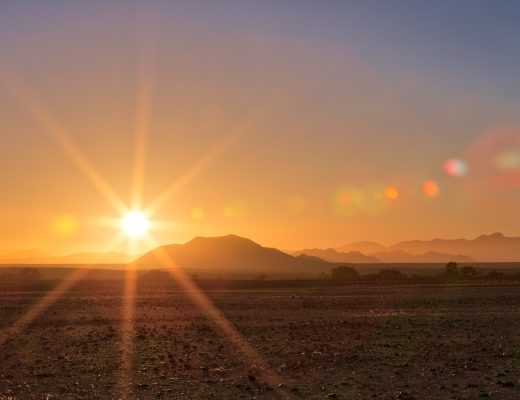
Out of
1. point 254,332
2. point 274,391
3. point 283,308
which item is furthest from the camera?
point 283,308

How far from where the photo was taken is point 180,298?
4131cm

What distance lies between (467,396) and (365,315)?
16482 millimetres

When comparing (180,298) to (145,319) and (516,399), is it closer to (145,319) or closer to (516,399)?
(145,319)

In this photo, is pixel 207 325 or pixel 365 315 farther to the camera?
pixel 365 315

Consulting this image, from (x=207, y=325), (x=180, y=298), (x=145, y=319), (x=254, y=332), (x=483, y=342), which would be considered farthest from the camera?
(x=180, y=298)

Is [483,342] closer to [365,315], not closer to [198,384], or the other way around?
[365,315]

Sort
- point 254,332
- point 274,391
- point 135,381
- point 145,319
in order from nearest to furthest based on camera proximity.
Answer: point 274,391 → point 135,381 → point 254,332 → point 145,319

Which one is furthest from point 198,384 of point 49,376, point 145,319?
point 145,319

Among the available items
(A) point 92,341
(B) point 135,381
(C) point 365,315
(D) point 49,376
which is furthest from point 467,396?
(C) point 365,315

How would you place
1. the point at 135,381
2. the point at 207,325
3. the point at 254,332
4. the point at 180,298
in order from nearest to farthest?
the point at 135,381
the point at 254,332
the point at 207,325
the point at 180,298

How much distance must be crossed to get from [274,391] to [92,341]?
34.1ft

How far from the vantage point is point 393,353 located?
17078mm

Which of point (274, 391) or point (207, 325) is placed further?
point (207, 325)

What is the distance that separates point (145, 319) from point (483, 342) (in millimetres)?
16164
